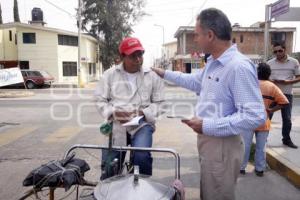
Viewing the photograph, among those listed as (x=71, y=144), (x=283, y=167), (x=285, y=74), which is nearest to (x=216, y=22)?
(x=283, y=167)

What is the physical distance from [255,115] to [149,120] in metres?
1.27

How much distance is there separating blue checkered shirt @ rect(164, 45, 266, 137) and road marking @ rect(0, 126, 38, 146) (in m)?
6.51

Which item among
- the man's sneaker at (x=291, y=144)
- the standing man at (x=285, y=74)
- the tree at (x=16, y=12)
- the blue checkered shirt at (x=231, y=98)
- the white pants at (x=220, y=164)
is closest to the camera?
the blue checkered shirt at (x=231, y=98)

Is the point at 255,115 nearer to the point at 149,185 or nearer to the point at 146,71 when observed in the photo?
the point at 149,185

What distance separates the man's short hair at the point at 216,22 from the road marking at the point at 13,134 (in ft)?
21.8

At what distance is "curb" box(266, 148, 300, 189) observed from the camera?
4.98 m

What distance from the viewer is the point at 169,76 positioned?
3432 mm

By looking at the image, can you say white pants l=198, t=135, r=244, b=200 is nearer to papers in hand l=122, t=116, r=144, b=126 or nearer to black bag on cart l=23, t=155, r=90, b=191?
papers in hand l=122, t=116, r=144, b=126

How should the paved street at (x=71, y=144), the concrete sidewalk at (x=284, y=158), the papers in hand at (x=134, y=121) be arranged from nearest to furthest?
the papers in hand at (x=134, y=121)
the paved street at (x=71, y=144)
the concrete sidewalk at (x=284, y=158)

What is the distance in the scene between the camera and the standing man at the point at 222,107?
227cm

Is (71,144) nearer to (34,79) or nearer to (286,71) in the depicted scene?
(286,71)

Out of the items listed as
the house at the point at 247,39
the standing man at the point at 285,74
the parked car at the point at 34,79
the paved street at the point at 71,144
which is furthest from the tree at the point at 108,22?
the standing man at the point at 285,74

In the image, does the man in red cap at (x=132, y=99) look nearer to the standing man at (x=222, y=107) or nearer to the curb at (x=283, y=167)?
the standing man at (x=222, y=107)

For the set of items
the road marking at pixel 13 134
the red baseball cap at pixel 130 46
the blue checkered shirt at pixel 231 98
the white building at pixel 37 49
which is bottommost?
the road marking at pixel 13 134
